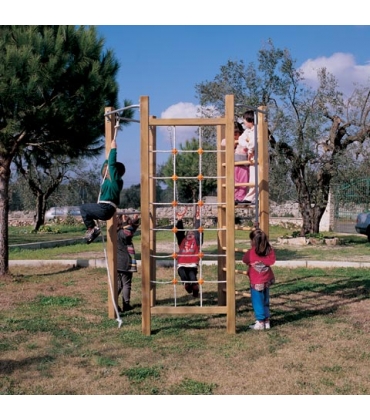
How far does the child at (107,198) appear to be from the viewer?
248 inches

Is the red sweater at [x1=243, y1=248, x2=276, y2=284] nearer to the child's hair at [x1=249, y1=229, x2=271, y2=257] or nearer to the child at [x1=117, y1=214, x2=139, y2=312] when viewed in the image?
the child's hair at [x1=249, y1=229, x2=271, y2=257]

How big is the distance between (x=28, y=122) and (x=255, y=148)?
467cm

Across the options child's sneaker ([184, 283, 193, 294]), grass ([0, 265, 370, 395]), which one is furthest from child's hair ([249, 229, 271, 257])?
child's sneaker ([184, 283, 193, 294])

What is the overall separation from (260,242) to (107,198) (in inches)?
71.9

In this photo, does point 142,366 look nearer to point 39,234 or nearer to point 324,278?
point 324,278

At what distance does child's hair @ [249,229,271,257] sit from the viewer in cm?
616

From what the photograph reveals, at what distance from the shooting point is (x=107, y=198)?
6375 millimetres

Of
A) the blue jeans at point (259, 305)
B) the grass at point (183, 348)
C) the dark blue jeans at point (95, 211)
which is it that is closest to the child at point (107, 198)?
the dark blue jeans at point (95, 211)

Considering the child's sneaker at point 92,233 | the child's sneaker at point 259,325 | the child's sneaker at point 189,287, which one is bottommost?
the child's sneaker at point 259,325

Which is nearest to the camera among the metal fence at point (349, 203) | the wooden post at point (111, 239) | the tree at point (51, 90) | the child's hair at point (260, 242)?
the child's hair at point (260, 242)

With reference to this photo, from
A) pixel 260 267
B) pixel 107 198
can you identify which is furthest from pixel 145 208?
pixel 260 267

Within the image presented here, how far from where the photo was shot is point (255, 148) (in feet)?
21.2

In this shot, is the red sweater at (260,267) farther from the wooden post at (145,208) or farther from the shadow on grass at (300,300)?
the wooden post at (145,208)

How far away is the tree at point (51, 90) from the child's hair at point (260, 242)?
4.80m
